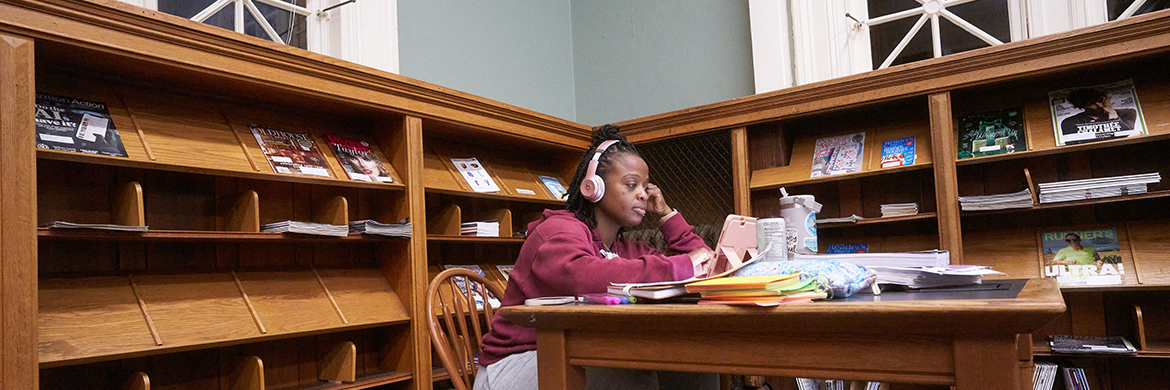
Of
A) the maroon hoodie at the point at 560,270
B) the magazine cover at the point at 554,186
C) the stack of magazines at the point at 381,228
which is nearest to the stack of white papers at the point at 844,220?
the magazine cover at the point at 554,186

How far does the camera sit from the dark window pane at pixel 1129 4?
2.73m

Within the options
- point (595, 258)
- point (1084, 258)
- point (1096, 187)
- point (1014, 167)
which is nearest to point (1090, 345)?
point (1084, 258)

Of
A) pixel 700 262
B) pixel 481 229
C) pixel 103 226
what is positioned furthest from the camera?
pixel 481 229

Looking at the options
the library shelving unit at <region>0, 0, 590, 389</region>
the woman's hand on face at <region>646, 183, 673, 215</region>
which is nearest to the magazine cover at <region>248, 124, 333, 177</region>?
the library shelving unit at <region>0, 0, 590, 389</region>

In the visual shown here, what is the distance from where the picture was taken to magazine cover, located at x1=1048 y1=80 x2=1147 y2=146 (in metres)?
2.46

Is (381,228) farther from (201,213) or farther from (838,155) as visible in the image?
(838,155)

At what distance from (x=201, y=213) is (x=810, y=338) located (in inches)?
81.2

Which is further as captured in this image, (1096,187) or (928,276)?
(1096,187)

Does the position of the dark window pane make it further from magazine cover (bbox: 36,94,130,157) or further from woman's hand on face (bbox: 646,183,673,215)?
magazine cover (bbox: 36,94,130,157)

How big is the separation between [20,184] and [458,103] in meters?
1.41

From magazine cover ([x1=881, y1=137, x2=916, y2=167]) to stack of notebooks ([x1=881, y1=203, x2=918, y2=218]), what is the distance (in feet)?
0.53

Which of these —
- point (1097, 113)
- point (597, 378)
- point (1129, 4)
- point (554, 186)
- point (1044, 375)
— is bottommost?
point (1044, 375)

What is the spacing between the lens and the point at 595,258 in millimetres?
1499

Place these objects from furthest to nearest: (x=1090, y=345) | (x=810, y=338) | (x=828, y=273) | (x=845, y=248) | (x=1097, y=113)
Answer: (x=845, y=248)
(x=1097, y=113)
(x=1090, y=345)
(x=828, y=273)
(x=810, y=338)
